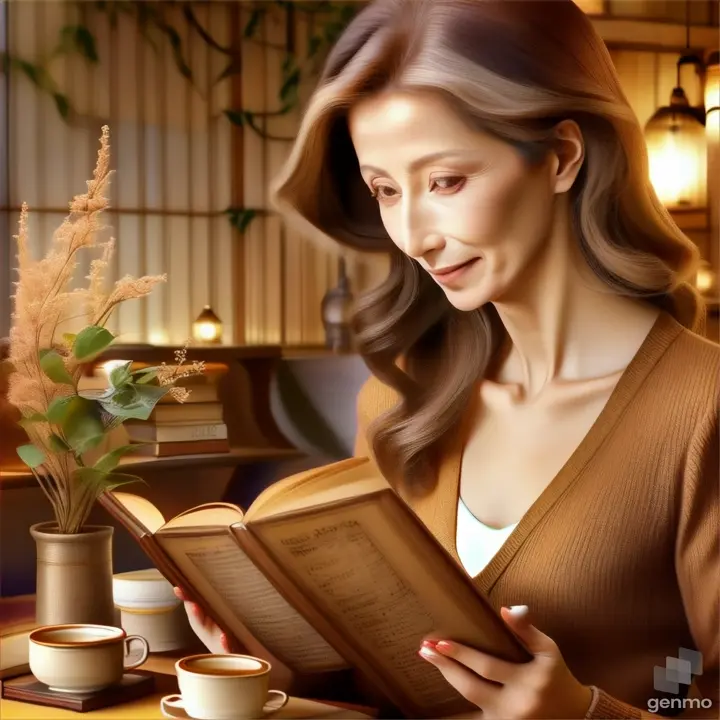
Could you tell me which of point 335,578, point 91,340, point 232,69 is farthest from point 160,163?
point 335,578

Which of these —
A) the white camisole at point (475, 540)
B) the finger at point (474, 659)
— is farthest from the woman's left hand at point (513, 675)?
the white camisole at point (475, 540)

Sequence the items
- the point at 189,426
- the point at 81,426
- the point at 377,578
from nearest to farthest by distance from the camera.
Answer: the point at 377,578
the point at 81,426
the point at 189,426

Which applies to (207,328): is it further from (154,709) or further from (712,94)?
(712,94)

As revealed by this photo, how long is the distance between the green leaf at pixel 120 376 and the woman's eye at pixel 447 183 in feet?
1.39

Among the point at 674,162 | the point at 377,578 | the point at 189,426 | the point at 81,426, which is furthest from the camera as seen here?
the point at 189,426

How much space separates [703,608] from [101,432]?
719 millimetres

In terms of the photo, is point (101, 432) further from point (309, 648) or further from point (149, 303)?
point (309, 648)

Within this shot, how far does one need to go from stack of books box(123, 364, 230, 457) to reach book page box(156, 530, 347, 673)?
21 centimetres

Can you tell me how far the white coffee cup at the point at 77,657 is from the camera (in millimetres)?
1170

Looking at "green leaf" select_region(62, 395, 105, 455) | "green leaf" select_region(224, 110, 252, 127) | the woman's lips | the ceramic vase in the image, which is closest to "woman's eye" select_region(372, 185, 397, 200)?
the woman's lips

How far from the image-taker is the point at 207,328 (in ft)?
4.56

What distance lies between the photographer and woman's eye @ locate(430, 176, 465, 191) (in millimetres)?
1215

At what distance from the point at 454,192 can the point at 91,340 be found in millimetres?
470

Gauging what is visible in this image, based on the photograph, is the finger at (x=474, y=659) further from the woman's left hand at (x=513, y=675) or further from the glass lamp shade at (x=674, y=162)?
the glass lamp shade at (x=674, y=162)
